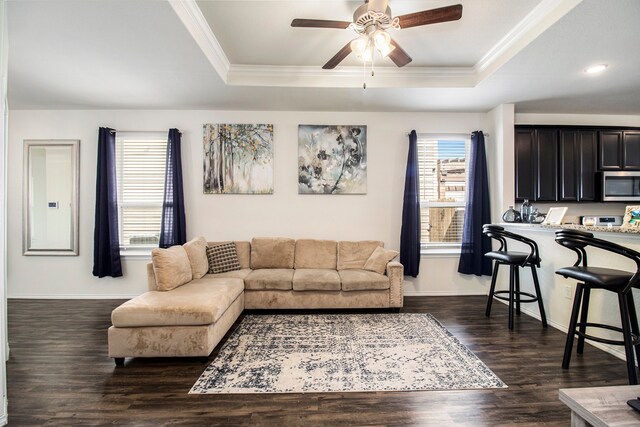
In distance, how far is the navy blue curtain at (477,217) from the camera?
438cm

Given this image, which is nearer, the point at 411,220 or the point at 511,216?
the point at 511,216

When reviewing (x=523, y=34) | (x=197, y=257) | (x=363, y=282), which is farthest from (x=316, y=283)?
(x=523, y=34)

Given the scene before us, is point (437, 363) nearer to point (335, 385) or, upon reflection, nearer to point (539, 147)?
point (335, 385)

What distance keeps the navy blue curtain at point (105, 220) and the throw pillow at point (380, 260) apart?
11.6 feet

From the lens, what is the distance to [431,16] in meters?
2.10

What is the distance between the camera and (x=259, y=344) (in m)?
2.84

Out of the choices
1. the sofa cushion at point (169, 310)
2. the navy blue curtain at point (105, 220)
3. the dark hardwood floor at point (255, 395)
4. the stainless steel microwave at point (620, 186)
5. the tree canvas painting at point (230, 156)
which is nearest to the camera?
the dark hardwood floor at point (255, 395)

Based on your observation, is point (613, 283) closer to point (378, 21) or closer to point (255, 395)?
point (378, 21)

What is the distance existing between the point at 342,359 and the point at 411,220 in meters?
2.42

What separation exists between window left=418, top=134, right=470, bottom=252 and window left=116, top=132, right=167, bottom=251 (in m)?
3.93

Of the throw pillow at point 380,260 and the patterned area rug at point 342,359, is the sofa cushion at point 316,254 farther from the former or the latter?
the patterned area rug at point 342,359

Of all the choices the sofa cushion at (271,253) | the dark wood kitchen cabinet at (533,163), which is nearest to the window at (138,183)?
the sofa cushion at (271,253)

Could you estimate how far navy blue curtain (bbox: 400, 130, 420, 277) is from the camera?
438 centimetres

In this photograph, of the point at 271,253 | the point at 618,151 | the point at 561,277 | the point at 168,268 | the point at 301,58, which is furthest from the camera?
the point at 618,151
